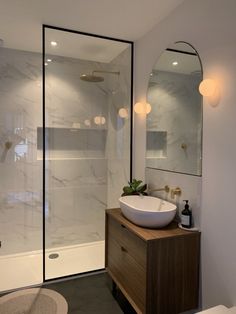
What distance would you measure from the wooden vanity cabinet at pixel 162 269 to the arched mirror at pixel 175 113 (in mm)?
568

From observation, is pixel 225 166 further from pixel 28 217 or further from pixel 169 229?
pixel 28 217

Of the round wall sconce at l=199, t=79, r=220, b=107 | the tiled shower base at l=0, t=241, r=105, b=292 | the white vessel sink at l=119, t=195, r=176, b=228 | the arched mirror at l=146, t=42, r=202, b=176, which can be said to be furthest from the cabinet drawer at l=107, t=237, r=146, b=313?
the round wall sconce at l=199, t=79, r=220, b=107

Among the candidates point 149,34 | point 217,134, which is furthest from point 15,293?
point 149,34

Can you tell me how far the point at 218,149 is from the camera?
5.65ft

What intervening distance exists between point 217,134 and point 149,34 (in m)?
1.45

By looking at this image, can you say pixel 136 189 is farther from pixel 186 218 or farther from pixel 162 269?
pixel 162 269

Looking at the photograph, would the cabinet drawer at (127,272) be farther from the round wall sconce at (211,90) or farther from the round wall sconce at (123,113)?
the round wall sconce at (123,113)

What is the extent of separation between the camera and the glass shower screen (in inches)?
116

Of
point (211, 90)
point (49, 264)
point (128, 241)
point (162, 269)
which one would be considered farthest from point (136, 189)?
point (49, 264)

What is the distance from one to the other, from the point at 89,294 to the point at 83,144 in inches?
72.1

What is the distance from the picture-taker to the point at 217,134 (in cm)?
173

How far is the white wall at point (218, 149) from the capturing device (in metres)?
1.62

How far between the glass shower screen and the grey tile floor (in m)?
0.24

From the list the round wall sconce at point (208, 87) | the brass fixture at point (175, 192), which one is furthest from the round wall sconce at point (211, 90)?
the brass fixture at point (175, 192)
